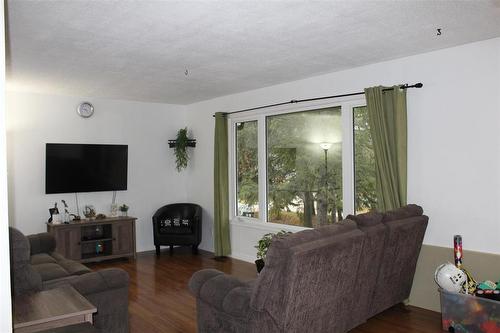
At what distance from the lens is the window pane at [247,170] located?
649cm

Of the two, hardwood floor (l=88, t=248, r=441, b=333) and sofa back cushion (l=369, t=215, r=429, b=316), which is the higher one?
sofa back cushion (l=369, t=215, r=429, b=316)

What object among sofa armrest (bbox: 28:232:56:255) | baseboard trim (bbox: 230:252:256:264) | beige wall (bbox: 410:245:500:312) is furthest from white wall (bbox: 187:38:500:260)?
sofa armrest (bbox: 28:232:56:255)

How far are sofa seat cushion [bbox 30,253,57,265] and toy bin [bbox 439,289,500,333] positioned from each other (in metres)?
3.92

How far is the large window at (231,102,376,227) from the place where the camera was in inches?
197

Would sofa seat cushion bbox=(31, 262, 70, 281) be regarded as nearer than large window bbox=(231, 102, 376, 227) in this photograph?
Yes

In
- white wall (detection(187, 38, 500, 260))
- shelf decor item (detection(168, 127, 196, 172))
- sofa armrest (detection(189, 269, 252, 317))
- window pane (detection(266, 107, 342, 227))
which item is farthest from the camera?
shelf decor item (detection(168, 127, 196, 172))

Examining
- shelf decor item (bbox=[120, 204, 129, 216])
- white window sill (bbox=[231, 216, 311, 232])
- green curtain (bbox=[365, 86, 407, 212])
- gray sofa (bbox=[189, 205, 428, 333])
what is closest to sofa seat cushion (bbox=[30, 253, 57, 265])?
gray sofa (bbox=[189, 205, 428, 333])

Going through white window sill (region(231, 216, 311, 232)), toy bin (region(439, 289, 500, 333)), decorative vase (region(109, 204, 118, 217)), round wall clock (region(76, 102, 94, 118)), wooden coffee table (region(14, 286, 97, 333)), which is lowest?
toy bin (region(439, 289, 500, 333))

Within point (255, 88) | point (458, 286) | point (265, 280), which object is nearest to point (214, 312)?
point (265, 280)

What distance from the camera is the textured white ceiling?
3037 mm

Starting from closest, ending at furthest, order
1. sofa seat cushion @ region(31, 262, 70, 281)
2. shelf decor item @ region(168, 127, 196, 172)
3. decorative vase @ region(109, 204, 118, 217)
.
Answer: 1. sofa seat cushion @ region(31, 262, 70, 281)
2. decorative vase @ region(109, 204, 118, 217)
3. shelf decor item @ region(168, 127, 196, 172)

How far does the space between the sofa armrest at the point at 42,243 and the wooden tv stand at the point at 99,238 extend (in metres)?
1.09

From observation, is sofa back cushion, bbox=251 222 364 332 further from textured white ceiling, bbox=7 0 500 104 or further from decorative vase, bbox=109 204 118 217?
decorative vase, bbox=109 204 118 217

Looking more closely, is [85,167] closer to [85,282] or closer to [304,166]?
[304,166]
